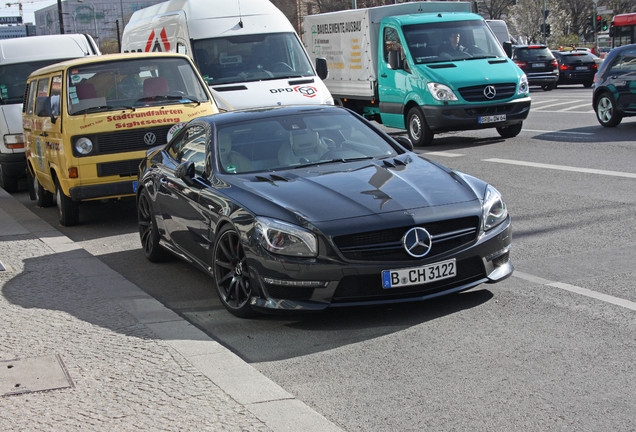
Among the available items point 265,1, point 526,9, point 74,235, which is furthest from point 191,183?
point 526,9

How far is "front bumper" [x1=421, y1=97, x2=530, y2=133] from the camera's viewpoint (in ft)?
55.2

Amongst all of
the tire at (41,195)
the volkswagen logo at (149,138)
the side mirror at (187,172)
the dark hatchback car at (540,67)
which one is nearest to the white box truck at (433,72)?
the tire at (41,195)

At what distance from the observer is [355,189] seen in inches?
255

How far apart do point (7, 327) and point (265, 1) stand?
10.8m

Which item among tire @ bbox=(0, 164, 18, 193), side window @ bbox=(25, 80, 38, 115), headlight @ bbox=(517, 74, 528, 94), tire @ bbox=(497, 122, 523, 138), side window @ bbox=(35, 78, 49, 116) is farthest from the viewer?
tire @ bbox=(497, 122, 523, 138)

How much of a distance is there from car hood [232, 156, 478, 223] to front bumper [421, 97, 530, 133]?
9.81 m

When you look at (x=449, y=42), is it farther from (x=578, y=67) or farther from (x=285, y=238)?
(x=578, y=67)

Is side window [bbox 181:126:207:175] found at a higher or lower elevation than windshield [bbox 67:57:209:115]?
lower

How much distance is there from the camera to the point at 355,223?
5930 millimetres

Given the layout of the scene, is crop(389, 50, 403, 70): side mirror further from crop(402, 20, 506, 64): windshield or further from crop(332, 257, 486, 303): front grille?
crop(332, 257, 486, 303): front grille

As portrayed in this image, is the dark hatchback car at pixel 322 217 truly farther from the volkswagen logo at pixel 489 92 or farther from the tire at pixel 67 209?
the volkswagen logo at pixel 489 92

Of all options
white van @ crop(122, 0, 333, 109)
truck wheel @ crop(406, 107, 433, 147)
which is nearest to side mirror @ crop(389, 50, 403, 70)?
truck wheel @ crop(406, 107, 433, 147)

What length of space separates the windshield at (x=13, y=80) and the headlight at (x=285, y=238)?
10710mm

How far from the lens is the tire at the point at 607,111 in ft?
60.4
